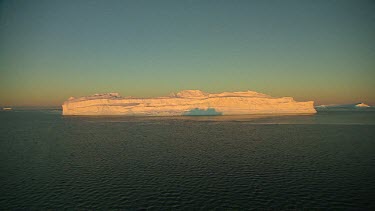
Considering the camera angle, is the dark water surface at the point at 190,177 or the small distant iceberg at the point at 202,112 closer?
the dark water surface at the point at 190,177

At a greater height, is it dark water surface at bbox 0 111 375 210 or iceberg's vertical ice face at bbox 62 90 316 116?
iceberg's vertical ice face at bbox 62 90 316 116

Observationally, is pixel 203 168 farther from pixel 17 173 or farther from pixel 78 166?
pixel 17 173

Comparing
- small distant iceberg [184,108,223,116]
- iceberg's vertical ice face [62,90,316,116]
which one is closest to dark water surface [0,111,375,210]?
iceberg's vertical ice face [62,90,316,116]

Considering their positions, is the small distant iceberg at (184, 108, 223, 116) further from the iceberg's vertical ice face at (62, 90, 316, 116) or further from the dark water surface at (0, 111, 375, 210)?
the dark water surface at (0, 111, 375, 210)

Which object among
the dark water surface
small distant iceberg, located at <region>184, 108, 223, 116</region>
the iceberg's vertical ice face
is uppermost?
the iceberg's vertical ice face

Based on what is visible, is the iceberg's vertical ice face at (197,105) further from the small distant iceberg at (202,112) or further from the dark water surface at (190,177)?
the dark water surface at (190,177)

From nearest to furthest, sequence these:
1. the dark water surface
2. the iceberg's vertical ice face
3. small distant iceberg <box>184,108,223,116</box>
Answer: the dark water surface
the iceberg's vertical ice face
small distant iceberg <box>184,108,223,116</box>

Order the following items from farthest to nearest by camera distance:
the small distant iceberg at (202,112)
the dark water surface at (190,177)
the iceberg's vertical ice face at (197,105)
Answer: the small distant iceberg at (202,112)
the iceberg's vertical ice face at (197,105)
the dark water surface at (190,177)

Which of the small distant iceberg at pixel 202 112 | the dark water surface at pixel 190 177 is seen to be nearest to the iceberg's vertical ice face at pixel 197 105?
the small distant iceberg at pixel 202 112

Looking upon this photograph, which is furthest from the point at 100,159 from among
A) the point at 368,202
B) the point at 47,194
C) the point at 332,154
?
the point at 332,154
